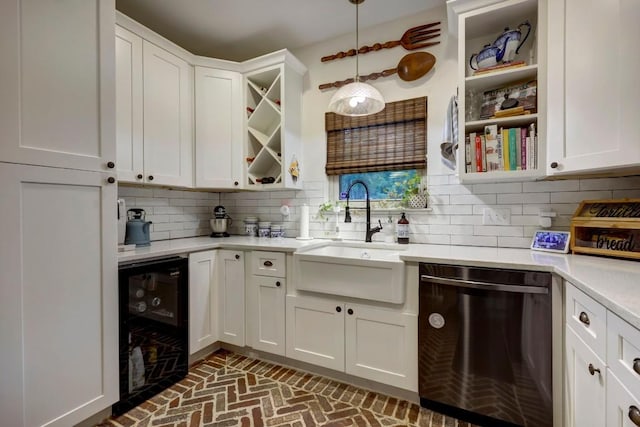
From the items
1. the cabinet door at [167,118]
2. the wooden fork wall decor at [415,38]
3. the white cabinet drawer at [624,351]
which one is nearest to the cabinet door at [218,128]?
the cabinet door at [167,118]

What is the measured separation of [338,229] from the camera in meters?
2.69

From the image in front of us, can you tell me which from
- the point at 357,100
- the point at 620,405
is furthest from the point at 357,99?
the point at 620,405

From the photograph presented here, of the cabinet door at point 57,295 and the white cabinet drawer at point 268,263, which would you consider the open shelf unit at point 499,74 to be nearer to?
the white cabinet drawer at point 268,263

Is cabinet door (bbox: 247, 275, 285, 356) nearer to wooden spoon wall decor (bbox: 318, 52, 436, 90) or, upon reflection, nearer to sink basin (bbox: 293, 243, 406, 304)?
sink basin (bbox: 293, 243, 406, 304)

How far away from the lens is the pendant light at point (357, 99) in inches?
74.9

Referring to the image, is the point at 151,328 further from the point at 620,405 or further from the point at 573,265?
the point at 573,265

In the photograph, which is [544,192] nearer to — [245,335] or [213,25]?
[245,335]

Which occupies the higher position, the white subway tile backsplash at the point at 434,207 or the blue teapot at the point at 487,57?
the blue teapot at the point at 487,57

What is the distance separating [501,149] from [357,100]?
95cm

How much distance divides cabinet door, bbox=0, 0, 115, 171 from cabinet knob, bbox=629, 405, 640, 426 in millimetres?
2368

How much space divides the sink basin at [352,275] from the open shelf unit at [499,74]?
2.53 ft

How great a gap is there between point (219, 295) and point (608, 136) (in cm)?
263

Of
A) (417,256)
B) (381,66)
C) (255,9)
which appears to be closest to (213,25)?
(255,9)

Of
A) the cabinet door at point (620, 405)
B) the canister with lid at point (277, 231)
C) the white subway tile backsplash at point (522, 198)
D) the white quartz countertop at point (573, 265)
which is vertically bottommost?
the cabinet door at point (620, 405)
